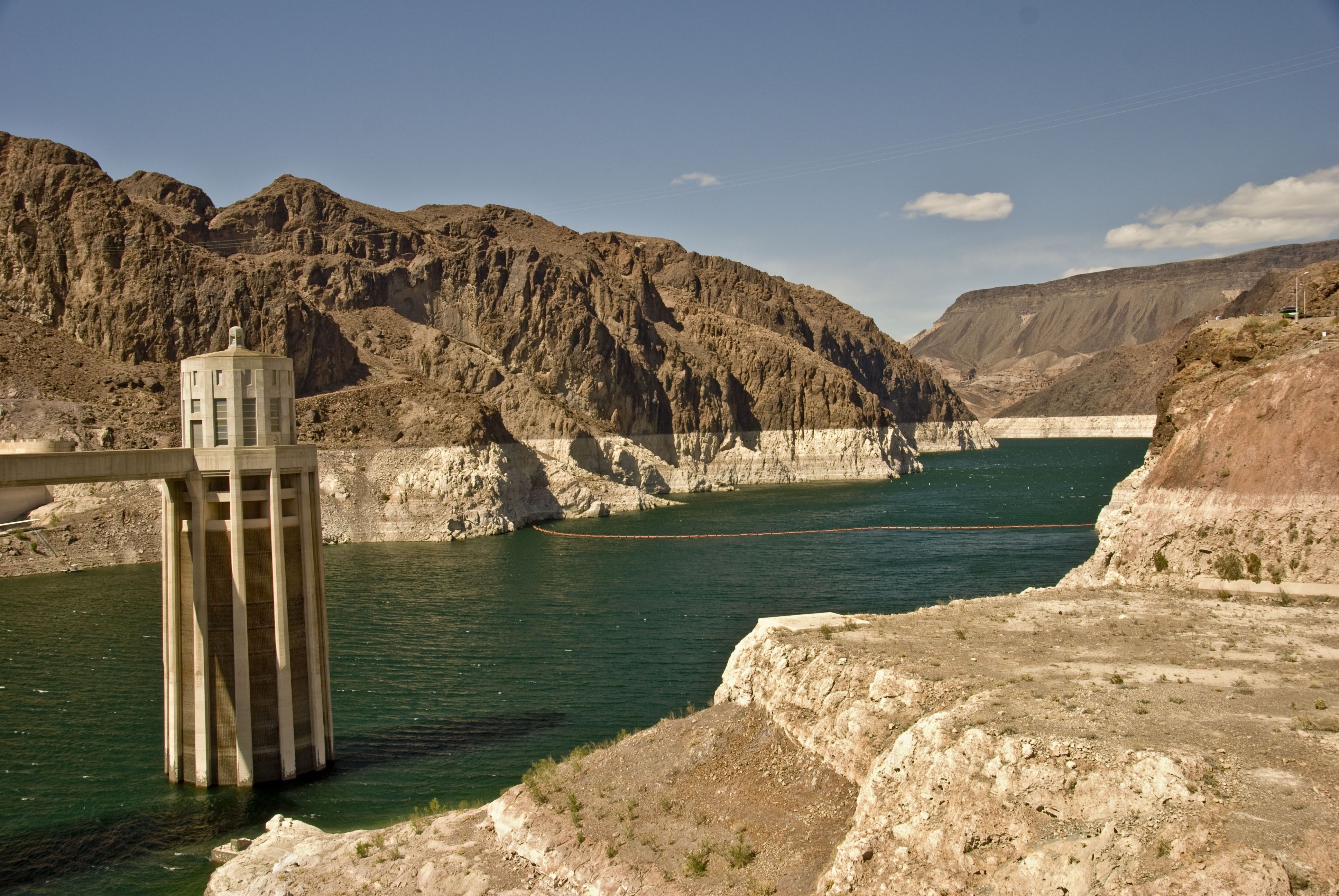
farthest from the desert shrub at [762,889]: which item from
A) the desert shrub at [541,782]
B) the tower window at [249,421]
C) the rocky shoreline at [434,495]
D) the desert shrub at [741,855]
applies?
the rocky shoreline at [434,495]

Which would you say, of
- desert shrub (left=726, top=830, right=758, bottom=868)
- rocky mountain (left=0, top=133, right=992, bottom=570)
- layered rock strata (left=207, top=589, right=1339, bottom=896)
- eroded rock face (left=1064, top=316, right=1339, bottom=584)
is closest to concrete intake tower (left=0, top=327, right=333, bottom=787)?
layered rock strata (left=207, top=589, right=1339, bottom=896)

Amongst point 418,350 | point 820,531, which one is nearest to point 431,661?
point 820,531

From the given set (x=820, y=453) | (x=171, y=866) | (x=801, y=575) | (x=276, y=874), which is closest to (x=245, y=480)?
(x=171, y=866)

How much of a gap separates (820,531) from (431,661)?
47459 millimetres

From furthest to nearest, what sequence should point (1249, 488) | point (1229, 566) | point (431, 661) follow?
point (431, 661), point (1249, 488), point (1229, 566)

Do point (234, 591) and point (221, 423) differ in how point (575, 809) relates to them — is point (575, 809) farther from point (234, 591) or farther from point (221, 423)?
point (221, 423)

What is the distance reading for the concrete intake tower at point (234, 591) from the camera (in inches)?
993

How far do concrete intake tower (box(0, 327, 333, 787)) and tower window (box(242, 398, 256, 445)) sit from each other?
0.02 m

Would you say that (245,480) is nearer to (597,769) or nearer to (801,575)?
(597,769)

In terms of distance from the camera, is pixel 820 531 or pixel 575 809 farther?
pixel 820 531

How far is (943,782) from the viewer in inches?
540

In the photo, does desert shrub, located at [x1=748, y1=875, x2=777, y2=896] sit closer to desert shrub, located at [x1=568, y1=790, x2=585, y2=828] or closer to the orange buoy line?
desert shrub, located at [x1=568, y1=790, x2=585, y2=828]

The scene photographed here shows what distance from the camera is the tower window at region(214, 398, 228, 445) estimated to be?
25.8 metres

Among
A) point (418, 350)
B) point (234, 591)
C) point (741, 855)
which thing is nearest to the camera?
point (741, 855)
